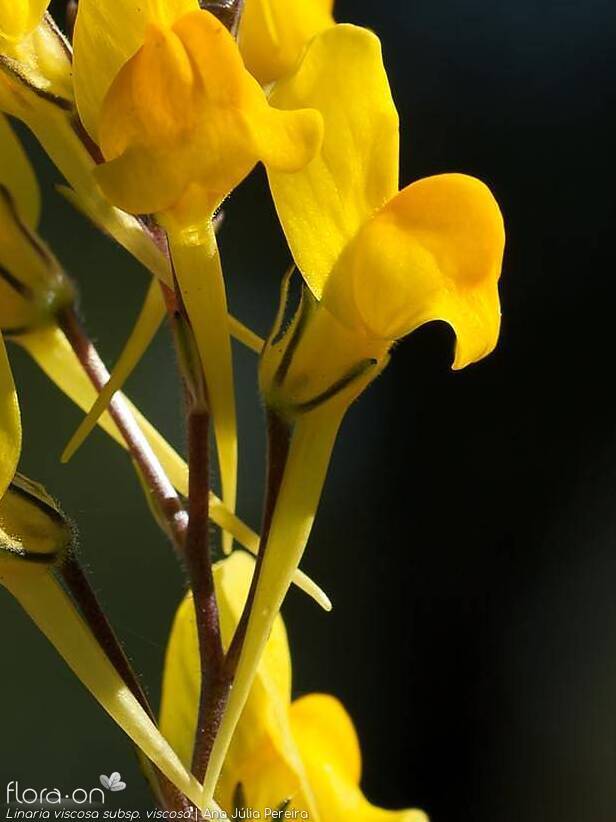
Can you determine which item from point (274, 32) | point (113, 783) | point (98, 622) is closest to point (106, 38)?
point (274, 32)

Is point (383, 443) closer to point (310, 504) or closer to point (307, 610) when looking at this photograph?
point (307, 610)

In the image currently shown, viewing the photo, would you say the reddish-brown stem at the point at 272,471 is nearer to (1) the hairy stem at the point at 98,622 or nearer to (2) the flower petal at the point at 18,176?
(1) the hairy stem at the point at 98,622

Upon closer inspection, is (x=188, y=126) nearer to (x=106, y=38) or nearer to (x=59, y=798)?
(x=106, y=38)

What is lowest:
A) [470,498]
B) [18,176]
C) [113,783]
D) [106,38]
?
[113,783]

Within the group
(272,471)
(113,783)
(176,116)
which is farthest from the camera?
(113,783)

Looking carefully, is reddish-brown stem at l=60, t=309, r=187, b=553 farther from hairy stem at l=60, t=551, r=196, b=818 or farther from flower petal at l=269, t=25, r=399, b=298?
flower petal at l=269, t=25, r=399, b=298

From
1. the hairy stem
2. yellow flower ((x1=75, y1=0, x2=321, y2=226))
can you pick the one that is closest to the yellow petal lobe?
yellow flower ((x1=75, y1=0, x2=321, y2=226))
